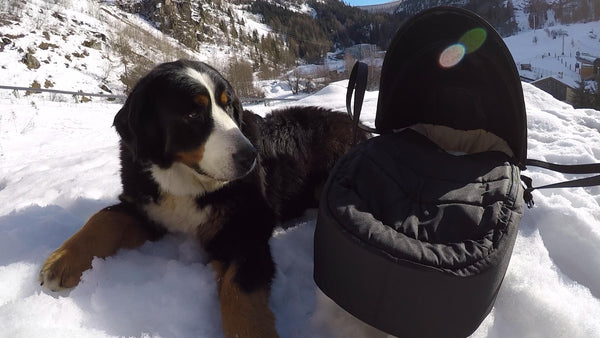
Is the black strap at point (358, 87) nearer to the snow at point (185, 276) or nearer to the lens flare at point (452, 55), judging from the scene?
the lens flare at point (452, 55)

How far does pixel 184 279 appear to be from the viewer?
207cm

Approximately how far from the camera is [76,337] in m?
1.49

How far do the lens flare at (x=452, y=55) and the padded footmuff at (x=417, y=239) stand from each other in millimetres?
891

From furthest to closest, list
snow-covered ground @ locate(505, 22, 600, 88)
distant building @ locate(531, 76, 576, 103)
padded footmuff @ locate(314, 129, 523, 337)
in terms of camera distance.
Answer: snow-covered ground @ locate(505, 22, 600, 88)
distant building @ locate(531, 76, 576, 103)
padded footmuff @ locate(314, 129, 523, 337)

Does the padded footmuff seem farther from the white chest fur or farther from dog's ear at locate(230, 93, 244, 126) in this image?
dog's ear at locate(230, 93, 244, 126)

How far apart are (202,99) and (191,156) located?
15.4 inches

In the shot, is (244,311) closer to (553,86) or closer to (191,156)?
(191,156)

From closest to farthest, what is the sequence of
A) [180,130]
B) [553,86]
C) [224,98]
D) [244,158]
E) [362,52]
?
[244,158] → [180,130] → [224,98] → [553,86] → [362,52]

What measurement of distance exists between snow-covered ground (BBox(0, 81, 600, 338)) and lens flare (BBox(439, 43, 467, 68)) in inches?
55.9

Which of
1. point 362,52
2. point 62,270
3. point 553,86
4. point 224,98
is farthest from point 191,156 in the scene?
point 362,52

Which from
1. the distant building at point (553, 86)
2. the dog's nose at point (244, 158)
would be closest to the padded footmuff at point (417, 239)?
the dog's nose at point (244, 158)

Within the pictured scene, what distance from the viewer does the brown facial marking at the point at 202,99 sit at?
239 centimetres

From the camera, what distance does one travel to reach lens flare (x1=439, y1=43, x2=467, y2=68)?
259 cm

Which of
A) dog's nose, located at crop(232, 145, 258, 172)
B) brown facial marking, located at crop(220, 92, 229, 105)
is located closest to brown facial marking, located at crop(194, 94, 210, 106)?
brown facial marking, located at crop(220, 92, 229, 105)
